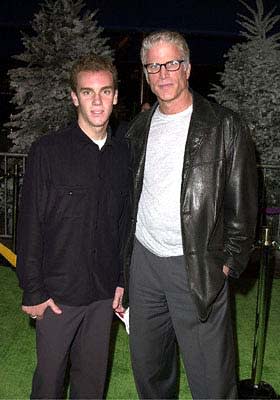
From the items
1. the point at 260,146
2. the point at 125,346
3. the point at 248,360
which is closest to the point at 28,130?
the point at 260,146

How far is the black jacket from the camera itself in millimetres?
2379

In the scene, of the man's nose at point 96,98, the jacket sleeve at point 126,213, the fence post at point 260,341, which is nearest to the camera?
the man's nose at point 96,98

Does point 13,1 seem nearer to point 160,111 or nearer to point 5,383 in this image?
point 160,111

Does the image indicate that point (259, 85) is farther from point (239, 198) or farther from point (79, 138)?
point (79, 138)

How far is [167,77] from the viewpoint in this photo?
8.01 ft

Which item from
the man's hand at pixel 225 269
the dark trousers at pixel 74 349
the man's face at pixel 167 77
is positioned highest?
the man's face at pixel 167 77

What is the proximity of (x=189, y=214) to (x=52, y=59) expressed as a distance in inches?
221

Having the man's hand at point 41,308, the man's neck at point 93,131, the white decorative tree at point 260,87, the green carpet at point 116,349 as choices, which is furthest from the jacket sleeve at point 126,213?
the white decorative tree at point 260,87

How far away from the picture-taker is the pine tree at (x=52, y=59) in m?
7.23

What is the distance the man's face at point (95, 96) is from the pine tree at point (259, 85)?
5193 mm

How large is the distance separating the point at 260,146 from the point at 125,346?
4.39 meters

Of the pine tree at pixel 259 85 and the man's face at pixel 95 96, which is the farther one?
the pine tree at pixel 259 85

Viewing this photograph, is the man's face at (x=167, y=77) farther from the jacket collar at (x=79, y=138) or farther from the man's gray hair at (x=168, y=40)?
the jacket collar at (x=79, y=138)

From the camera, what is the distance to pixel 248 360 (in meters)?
3.89
